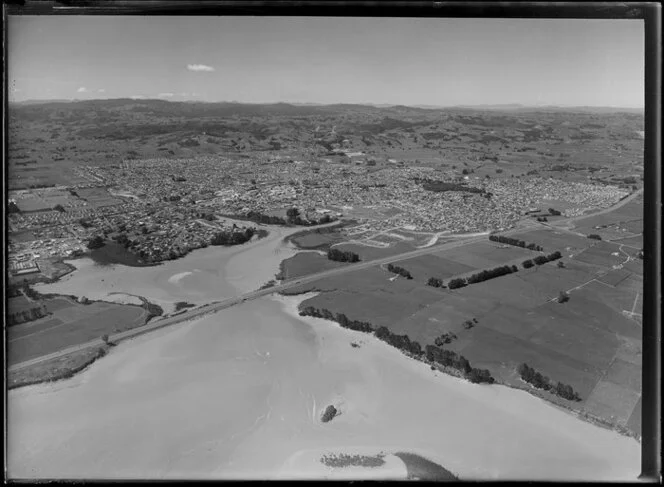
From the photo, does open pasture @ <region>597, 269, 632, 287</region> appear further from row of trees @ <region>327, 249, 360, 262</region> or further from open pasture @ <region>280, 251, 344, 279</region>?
open pasture @ <region>280, 251, 344, 279</region>

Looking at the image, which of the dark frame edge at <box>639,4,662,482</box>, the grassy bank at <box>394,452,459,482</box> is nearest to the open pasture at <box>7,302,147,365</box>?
the grassy bank at <box>394,452,459,482</box>

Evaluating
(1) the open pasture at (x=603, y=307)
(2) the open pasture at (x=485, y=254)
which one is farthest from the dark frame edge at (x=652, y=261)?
(2) the open pasture at (x=485, y=254)

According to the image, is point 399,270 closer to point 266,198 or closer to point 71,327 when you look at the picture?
point 266,198

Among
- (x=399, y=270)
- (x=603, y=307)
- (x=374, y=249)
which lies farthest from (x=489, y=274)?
(x=374, y=249)

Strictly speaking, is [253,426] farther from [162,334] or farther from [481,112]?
[481,112]

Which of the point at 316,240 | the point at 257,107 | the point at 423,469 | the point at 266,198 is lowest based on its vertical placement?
the point at 423,469

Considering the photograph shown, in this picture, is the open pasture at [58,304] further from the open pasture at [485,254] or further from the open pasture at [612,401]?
the open pasture at [612,401]

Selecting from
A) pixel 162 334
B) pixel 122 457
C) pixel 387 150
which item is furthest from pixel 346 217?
pixel 122 457
